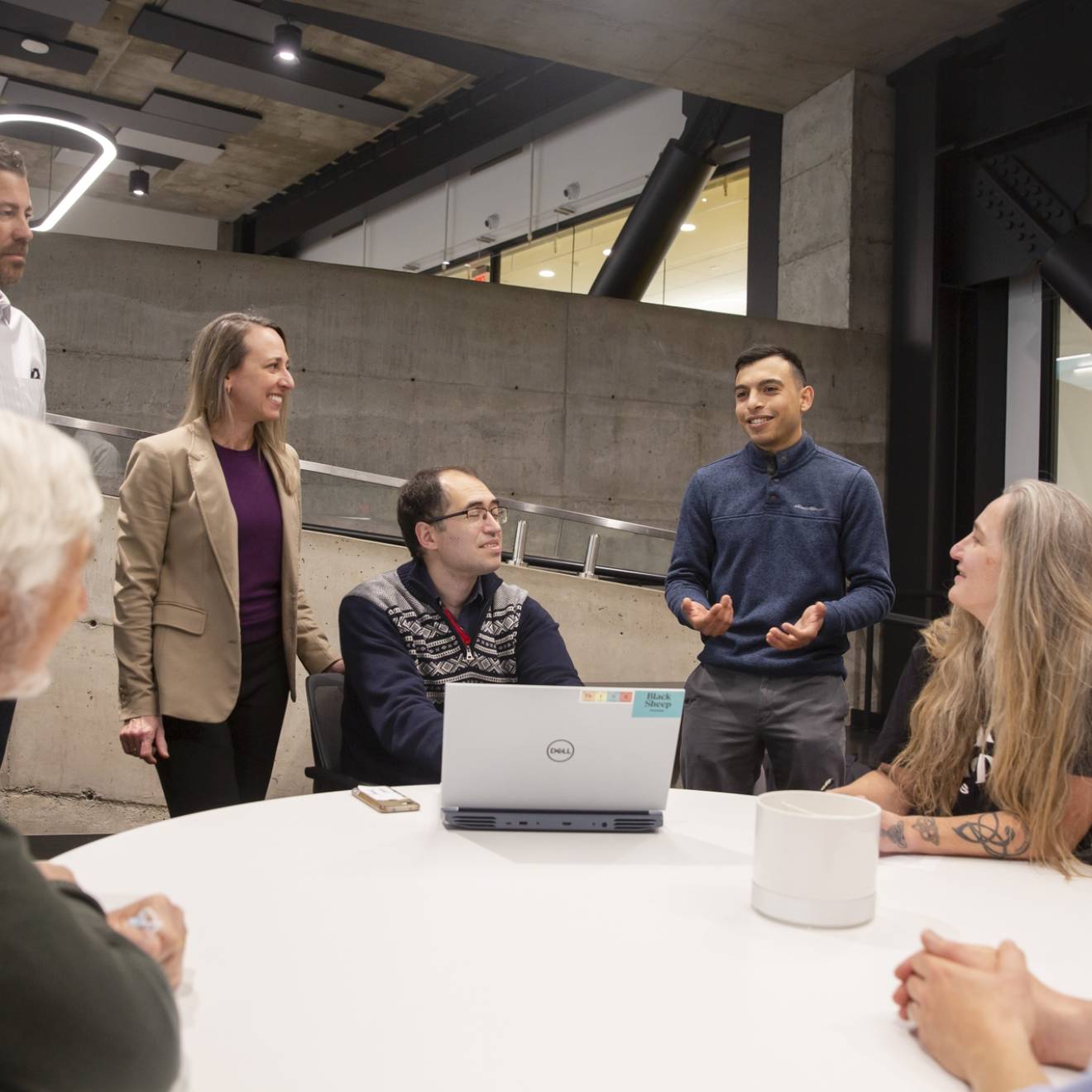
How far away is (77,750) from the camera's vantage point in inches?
166

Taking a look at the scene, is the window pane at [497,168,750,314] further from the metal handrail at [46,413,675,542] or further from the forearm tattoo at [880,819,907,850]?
the forearm tattoo at [880,819,907,850]

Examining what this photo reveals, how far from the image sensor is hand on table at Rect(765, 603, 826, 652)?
2602 millimetres

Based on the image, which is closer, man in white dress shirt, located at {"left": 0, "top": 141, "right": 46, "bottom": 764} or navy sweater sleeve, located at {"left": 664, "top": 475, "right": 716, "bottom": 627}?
man in white dress shirt, located at {"left": 0, "top": 141, "right": 46, "bottom": 764}

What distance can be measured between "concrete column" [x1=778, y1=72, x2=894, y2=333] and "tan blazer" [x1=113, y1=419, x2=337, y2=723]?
19.2 feet

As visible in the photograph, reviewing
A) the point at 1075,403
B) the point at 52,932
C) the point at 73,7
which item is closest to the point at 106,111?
the point at 73,7

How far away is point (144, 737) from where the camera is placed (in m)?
2.38

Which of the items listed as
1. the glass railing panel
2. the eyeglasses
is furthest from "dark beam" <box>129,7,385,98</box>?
the eyeglasses

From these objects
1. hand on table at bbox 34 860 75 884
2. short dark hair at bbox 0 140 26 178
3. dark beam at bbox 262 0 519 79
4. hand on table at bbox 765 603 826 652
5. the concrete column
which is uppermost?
dark beam at bbox 262 0 519 79

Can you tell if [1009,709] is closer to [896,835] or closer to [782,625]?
[896,835]

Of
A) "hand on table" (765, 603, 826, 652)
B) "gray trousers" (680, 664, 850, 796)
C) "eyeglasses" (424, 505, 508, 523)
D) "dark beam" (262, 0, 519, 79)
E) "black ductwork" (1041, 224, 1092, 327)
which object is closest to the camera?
"eyeglasses" (424, 505, 508, 523)

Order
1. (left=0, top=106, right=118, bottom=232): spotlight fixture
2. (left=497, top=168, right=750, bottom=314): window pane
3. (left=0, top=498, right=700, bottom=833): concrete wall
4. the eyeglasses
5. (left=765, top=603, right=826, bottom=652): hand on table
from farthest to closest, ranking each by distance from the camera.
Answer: (left=497, top=168, right=750, bottom=314): window pane
(left=0, top=106, right=118, bottom=232): spotlight fixture
(left=0, top=498, right=700, bottom=833): concrete wall
(left=765, top=603, right=826, bottom=652): hand on table
the eyeglasses

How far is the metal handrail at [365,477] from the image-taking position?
3990 mm

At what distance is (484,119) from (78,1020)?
1033cm

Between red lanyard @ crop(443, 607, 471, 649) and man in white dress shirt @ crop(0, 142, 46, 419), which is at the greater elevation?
man in white dress shirt @ crop(0, 142, 46, 419)
